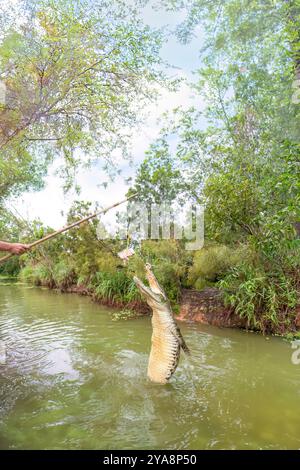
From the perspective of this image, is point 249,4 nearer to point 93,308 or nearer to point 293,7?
point 293,7

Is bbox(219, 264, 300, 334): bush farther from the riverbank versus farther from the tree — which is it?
the tree

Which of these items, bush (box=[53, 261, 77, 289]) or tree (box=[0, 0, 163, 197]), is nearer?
tree (box=[0, 0, 163, 197])

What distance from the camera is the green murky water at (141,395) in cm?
334

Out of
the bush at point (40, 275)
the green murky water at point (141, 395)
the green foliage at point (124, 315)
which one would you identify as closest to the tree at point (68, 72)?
the green murky water at point (141, 395)

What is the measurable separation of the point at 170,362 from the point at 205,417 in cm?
72

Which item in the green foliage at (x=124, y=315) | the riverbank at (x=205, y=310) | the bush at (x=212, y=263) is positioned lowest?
the green foliage at (x=124, y=315)

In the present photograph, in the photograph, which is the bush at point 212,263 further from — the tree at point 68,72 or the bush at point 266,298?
the tree at point 68,72

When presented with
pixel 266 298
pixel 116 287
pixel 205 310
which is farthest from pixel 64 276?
pixel 266 298

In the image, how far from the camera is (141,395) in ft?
13.9

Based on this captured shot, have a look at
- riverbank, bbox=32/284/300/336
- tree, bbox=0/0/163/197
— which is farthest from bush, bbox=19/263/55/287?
tree, bbox=0/0/163/197

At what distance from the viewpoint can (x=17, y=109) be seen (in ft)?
19.3

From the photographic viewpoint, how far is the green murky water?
11.0ft

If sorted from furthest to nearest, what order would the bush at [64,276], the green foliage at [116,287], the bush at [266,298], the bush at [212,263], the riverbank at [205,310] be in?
the bush at [64,276] < the green foliage at [116,287] < the bush at [212,263] < the riverbank at [205,310] < the bush at [266,298]
